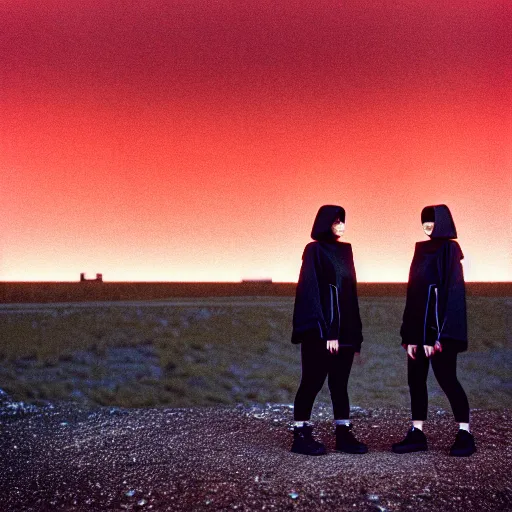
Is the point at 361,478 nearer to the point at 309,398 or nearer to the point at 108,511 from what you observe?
the point at 309,398

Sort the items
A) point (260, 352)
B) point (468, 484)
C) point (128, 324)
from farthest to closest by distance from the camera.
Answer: point (128, 324) → point (260, 352) → point (468, 484)

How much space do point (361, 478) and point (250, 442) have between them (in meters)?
1.75

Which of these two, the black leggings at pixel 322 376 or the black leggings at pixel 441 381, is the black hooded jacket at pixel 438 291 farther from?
the black leggings at pixel 322 376

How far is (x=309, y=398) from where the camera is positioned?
626 cm

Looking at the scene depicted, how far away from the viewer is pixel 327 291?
622 centimetres

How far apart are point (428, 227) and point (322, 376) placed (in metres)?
1.53

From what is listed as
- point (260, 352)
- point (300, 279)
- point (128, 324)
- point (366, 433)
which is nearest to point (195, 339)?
point (260, 352)

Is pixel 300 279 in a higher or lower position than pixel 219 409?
higher

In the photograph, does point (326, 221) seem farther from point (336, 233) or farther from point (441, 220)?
point (441, 220)

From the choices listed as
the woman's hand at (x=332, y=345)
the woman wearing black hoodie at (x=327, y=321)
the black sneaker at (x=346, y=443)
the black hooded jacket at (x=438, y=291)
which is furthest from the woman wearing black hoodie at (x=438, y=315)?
the woman's hand at (x=332, y=345)

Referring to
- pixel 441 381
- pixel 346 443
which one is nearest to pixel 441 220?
pixel 441 381

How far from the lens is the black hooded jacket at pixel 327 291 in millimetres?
6137

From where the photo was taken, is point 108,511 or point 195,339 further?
point 195,339

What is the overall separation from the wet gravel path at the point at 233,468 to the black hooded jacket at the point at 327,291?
1063 millimetres
